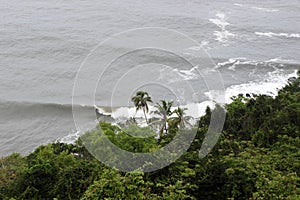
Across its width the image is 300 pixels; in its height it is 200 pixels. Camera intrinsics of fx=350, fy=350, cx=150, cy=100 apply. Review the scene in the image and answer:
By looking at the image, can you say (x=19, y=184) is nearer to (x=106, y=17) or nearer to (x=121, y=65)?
(x=121, y=65)

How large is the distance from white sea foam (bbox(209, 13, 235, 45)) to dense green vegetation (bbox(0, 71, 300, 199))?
2735 cm

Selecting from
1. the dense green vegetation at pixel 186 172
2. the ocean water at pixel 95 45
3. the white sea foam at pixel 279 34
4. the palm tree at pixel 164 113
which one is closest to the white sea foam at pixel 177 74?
the ocean water at pixel 95 45

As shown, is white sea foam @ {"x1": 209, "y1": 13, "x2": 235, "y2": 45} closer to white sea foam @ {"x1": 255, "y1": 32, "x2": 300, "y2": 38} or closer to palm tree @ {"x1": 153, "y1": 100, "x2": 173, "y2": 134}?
white sea foam @ {"x1": 255, "y1": 32, "x2": 300, "y2": 38}

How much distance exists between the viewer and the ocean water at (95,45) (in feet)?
122

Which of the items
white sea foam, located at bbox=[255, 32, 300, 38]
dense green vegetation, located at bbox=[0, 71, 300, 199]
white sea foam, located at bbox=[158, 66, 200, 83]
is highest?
white sea foam, located at bbox=[255, 32, 300, 38]

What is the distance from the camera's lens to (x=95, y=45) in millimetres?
50250

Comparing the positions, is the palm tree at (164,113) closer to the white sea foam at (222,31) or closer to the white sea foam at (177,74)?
the white sea foam at (177,74)

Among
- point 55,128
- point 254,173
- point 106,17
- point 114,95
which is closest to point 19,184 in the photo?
point 254,173

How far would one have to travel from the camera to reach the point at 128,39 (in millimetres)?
52188

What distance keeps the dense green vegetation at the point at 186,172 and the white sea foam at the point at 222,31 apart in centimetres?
2735

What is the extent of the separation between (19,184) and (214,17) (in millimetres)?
48965

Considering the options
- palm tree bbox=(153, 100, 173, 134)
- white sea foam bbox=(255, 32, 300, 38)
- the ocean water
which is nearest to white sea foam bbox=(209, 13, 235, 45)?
the ocean water

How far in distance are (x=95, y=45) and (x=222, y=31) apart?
1984 centimetres

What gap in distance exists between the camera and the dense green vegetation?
13625mm
